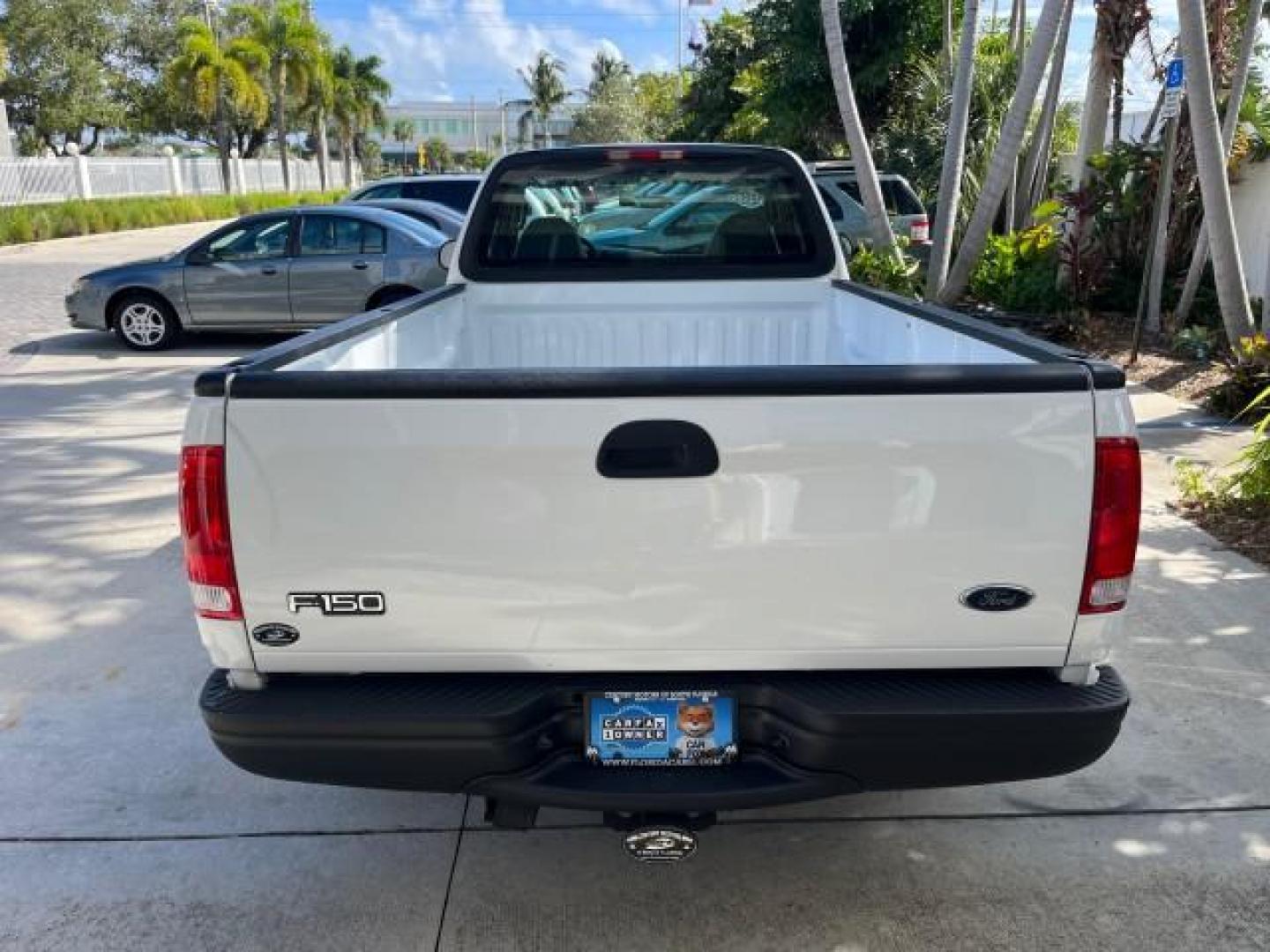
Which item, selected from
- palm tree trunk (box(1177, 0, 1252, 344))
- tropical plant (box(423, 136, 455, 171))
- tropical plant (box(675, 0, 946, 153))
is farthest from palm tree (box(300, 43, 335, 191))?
tropical plant (box(423, 136, 455, 171))

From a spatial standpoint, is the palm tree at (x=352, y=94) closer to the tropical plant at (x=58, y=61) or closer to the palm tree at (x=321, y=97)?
the palm tree at (x=321, y=97)

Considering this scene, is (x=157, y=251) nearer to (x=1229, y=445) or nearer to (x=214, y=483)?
(x=1229, y=445)

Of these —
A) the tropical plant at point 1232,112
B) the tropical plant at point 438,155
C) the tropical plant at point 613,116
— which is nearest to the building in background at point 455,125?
the tropical plant at point 438,155

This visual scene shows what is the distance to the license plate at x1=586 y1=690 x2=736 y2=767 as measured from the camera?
249 centimetres

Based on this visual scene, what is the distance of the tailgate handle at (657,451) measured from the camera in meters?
2.31

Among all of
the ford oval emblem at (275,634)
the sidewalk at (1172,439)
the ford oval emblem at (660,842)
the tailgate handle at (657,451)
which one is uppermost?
the tailgate handle at (657,451)

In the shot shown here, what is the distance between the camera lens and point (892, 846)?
3223mm

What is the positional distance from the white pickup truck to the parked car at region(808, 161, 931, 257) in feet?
37.8

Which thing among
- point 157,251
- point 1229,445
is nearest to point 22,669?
point 1229,445

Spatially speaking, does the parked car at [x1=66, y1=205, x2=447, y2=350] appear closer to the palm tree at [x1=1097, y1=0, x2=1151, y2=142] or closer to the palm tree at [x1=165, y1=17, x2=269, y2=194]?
the palm tree at [x1=1097, y1=0, x2=1151, y2=142]

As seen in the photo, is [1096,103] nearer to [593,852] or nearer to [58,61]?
[593,852]

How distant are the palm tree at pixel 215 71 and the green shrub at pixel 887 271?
33.2 metres

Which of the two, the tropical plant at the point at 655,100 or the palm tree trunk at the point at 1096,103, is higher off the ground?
the tropical plant at the point at 655,100

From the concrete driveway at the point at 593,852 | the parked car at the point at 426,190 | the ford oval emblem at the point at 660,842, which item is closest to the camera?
the ford oval emblem at the point at 660,842
